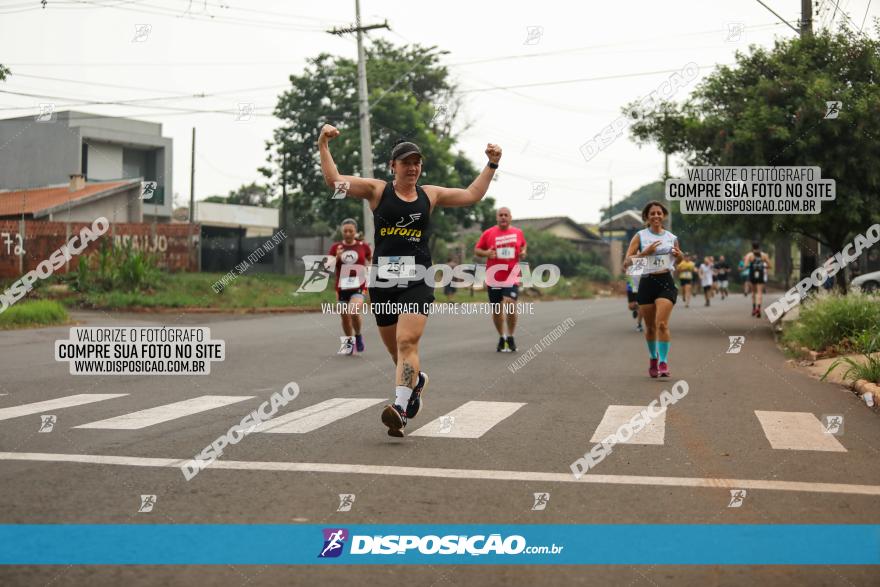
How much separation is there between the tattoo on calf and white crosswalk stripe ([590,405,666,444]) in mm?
1387

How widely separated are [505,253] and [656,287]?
11.1 ft

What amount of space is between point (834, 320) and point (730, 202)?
5.31m

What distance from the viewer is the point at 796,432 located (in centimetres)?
761

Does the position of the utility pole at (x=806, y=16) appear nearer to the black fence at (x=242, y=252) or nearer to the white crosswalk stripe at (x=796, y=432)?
the white crosswalk stripe at (x=796, y=432)

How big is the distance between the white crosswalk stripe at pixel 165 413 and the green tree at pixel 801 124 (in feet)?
38.5

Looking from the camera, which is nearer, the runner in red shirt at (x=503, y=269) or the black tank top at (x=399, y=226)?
the black tank top at (x=399, y=226)

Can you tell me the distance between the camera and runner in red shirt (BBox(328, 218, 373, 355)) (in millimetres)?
14008

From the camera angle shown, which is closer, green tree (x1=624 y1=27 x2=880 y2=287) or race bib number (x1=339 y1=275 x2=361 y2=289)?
race bib number (x1=339 y1=275 x2=361 y2=289)

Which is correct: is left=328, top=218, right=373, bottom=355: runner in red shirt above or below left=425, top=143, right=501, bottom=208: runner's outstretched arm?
below

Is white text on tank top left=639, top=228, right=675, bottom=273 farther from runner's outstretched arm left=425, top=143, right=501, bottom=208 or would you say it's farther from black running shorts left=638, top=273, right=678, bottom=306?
runner's outstretched arm left=425, top=143, right=501, bottom=208

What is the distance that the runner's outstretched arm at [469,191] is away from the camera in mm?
7570

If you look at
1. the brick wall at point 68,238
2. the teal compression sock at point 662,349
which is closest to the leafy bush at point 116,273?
the brick wall at point 68,238

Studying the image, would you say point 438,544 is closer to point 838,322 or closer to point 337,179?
point 337,179

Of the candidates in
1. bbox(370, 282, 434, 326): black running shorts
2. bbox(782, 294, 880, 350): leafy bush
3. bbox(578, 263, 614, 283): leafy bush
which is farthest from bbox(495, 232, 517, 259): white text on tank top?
bbox(578, 263, 614, 283): leafy bush
